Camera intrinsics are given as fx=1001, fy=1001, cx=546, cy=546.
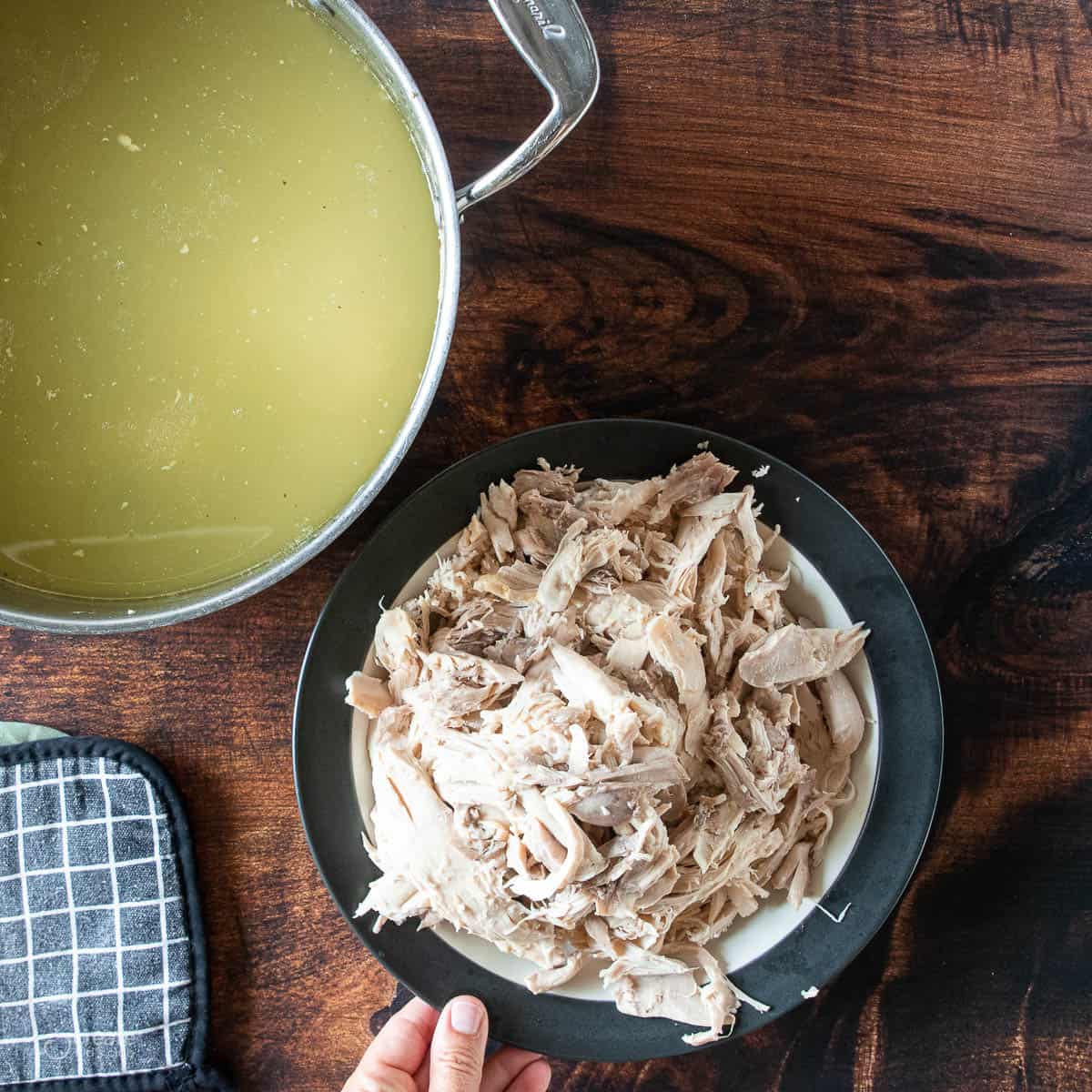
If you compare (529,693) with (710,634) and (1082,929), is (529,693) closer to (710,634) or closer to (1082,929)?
(710,634)

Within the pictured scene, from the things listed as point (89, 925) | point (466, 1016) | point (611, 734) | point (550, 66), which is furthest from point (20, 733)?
point (550, 66)

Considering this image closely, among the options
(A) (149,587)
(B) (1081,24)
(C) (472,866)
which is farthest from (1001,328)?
(A) (149,587)

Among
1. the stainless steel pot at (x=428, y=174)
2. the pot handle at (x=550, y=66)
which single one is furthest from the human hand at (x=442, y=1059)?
the pot handle at (x=550, y=66)

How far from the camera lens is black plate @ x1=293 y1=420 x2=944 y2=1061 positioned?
1273 mm

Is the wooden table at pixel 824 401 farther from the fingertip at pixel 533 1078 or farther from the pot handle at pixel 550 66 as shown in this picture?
the pot handle at pixel 550 66

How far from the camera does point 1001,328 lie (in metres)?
1.41

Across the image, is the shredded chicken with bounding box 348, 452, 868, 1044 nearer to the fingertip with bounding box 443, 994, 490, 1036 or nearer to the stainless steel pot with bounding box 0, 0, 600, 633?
the fingertip with bounding box 443, 994, 490, 1036

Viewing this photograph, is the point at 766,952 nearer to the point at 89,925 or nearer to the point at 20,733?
the point at 89,925

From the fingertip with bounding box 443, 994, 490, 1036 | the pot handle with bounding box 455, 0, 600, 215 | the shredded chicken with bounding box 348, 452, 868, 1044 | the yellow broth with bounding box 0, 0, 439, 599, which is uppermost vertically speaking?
the pot handle with bounding box 455, 0, 600, 215

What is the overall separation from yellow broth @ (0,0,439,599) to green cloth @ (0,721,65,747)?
45 centimetres

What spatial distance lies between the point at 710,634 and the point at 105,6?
38.5 inches

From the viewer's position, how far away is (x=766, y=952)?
1295 mm

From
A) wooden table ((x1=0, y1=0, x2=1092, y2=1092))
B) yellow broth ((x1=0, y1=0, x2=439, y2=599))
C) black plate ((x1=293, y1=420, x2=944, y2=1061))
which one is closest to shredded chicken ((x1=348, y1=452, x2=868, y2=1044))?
black plate ((x1=293, y1=420, x2=944, y2=1061))

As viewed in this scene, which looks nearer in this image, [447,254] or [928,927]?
[447,254]
